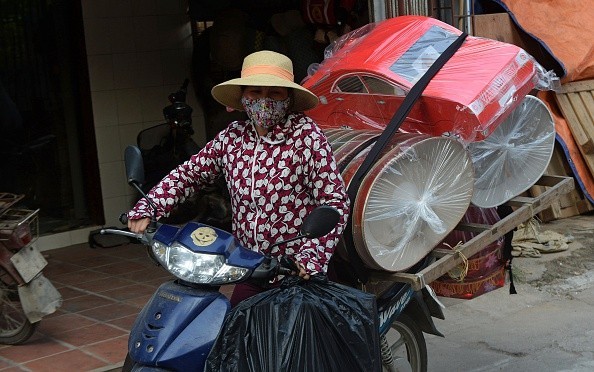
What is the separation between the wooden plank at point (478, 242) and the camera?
13.1 ft

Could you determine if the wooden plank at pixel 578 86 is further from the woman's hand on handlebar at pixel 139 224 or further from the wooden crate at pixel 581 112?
the woman's hand on handlebar at pixel 139 224

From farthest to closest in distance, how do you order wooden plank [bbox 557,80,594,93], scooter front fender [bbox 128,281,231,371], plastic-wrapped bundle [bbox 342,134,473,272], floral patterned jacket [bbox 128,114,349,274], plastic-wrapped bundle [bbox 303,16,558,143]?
1. wooden plank [bbox 557,80,594,93]
2. plastic-wrapped bundle [bbox 303,16,558,143]
3. plastic-wrapped bundle [bbox 342,134,473,272]
4. floral patterned jacket [bbox 128,114,349,274]
5. scooter front fender [bbox 128,281,231,371]

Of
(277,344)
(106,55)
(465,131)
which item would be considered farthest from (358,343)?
(106,55)

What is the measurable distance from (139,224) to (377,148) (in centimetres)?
104

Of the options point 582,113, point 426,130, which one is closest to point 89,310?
point 426,130

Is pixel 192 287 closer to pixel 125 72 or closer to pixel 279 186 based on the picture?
pixel 279 186

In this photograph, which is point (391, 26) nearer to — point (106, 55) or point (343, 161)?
point (343, 161)

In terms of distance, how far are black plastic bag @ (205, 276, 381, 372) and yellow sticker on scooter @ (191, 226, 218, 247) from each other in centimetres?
26

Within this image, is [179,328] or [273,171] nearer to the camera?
[179,328]

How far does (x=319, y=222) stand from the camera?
3.34 meters

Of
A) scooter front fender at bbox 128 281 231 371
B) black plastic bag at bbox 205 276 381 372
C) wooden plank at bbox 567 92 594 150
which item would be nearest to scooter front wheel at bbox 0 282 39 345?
scooter front fender at bbox 128 281 231 371

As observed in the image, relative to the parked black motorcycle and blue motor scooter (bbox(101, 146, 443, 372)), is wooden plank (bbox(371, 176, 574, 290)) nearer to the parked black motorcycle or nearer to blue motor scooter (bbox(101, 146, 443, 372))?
blue motor scooter (bbox(101, 146, 443, 372))

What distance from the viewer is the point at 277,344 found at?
10.9ft

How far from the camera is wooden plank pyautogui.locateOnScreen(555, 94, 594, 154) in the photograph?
27.7ft
